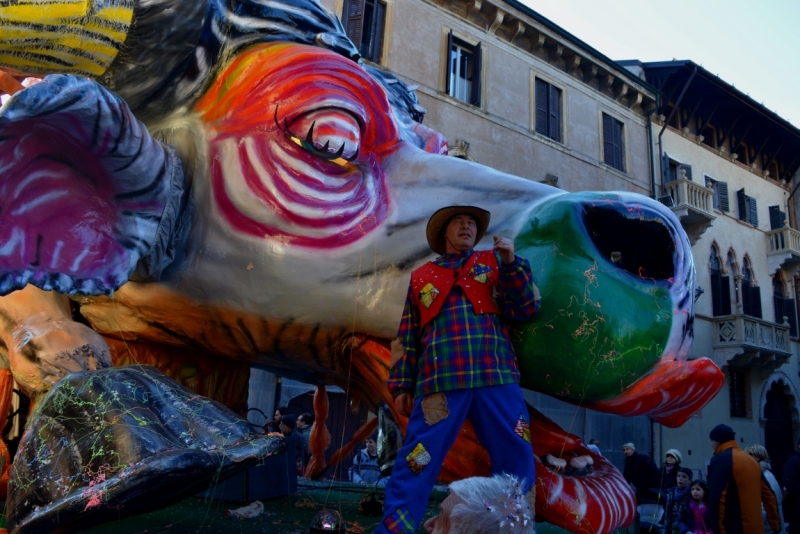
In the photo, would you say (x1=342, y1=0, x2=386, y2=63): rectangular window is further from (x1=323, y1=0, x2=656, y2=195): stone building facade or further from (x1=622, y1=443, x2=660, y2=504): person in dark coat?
(x1=622, y1=443, x2=660, y2=504): person in dark coat

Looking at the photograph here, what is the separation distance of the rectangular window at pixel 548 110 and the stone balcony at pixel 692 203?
3679mm

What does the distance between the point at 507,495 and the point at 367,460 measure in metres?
5.16

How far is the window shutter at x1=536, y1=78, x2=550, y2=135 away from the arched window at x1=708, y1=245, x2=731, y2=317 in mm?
6507

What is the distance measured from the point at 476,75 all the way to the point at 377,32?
7.92 feet

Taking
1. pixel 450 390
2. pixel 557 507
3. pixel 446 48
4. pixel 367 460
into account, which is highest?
pixel 446 48

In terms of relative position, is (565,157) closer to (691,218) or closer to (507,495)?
(691,218)

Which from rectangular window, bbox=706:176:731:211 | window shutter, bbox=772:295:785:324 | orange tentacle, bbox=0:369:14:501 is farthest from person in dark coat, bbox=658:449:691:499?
window shutter, bbox=772:295:785:324

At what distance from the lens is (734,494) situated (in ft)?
13.2

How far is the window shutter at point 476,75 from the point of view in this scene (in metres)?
12.8

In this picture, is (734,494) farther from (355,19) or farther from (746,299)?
(746,299)

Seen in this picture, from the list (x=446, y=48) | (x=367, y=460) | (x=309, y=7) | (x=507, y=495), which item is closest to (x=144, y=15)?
(x=309, y=7)

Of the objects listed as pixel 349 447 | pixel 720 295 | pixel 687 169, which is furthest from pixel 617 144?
pixel 349 447

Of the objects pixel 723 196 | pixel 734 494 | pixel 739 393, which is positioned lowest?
pixel 734 494

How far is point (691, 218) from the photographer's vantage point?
16.2 metres
